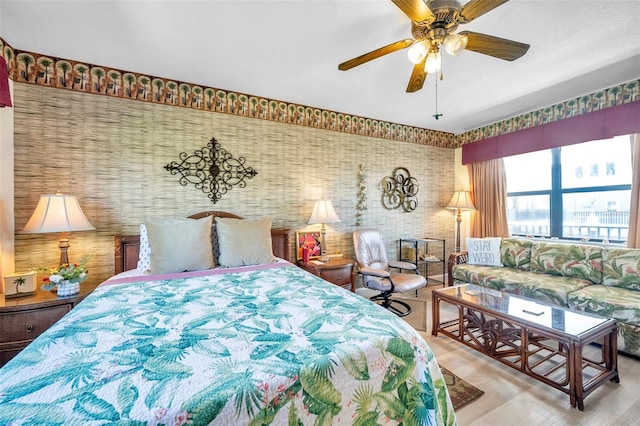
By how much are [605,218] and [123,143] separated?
17.7 feet

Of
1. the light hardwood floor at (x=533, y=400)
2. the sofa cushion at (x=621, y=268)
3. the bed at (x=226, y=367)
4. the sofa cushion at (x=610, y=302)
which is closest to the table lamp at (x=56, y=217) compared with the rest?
the bed at (x=226, y=367)

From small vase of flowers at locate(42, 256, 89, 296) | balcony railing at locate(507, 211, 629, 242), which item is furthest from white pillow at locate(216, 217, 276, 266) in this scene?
balcony railing at locate(507, 211, 629, 242)

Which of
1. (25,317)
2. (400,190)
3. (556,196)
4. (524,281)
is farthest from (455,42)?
(25,317)

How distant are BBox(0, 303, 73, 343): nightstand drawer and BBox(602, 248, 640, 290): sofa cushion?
486 centimetres

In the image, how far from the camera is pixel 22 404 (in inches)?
28.5

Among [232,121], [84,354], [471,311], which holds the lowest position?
[471,311]

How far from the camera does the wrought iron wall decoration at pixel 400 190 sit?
4074mm

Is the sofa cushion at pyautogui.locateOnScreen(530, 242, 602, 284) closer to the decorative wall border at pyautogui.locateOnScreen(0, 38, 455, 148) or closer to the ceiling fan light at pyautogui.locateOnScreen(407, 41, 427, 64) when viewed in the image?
the decorative wall border at pyautogui.locateOnScreen(0, 38, 455, 148)

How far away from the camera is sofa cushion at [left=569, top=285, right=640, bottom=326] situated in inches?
83.0

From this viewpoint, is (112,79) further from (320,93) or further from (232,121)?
(320,93)

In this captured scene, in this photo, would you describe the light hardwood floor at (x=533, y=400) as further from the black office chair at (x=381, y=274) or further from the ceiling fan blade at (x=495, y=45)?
the ceiling fan blade at (x=495, y=45)

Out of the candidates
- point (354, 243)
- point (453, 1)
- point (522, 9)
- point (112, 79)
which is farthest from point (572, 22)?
point (112, 79)

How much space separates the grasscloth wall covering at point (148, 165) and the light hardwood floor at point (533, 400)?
6.84 feet

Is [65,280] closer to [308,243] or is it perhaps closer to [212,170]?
[212,170]
